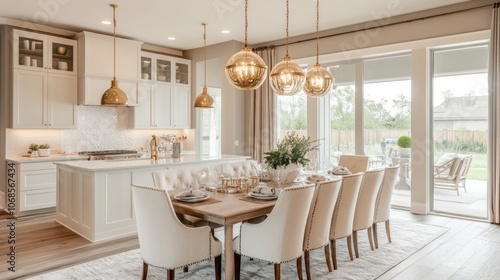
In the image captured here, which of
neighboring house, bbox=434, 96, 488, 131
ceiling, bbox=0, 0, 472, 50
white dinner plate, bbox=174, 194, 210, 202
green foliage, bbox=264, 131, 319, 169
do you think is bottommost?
white dinner plate, bbox=174, 194, 210, 202

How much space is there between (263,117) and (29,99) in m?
4.04

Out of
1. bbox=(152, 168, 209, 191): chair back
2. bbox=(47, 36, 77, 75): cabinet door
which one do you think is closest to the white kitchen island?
bbox=(152, 168, 209, 191): chair back

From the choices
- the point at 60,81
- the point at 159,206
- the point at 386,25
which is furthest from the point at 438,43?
the point at 60,81

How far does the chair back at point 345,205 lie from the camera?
3254 millimetres

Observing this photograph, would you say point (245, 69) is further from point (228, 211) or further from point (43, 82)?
point (43, 82)

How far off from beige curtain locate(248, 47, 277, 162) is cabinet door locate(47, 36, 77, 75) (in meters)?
3.31

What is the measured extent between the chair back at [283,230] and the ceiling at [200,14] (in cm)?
313

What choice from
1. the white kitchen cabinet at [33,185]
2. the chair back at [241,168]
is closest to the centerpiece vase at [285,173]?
the chair back at [241,168]

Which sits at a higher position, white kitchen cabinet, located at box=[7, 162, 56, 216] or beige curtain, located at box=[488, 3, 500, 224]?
beige curtain, located at box=[488, 3, 500, 224]

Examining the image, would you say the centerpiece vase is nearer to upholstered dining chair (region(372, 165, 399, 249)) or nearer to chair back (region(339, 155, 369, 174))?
upholstered dining chair (region(372, 165, 399, 249))

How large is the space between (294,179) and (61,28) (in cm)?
497

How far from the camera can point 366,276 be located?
316 cm

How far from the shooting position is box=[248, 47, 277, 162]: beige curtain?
274 inches

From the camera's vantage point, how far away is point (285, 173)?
3562mm
